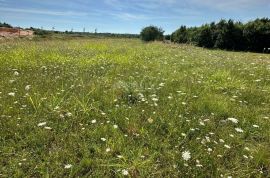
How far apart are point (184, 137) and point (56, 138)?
224cm

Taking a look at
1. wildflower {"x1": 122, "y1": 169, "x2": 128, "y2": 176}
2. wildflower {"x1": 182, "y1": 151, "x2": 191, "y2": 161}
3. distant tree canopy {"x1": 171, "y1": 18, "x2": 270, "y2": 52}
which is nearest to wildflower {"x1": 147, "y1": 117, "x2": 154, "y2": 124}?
wildflower {"x1": 182, "y1": 151, "x2": 191, "y2": 161}

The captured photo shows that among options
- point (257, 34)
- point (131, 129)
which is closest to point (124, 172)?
point (131, 129)

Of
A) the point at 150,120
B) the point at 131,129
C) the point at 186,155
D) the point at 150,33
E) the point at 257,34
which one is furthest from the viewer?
the point at 150,33

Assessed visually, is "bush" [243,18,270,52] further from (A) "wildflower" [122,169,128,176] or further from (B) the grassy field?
(A) "wildflower" [122,169,128,176]

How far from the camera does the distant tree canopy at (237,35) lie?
49844 millimetres

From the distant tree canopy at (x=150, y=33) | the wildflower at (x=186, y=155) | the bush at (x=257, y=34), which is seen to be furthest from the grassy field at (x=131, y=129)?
the distant tree canopy at (x=150, y=33)

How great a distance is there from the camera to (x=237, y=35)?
173 ft

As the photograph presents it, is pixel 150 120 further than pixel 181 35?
No

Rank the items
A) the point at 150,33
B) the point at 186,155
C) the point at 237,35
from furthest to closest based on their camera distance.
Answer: the point at 150,33, the point at 237,35, the point at 186,155

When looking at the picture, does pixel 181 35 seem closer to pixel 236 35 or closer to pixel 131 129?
pixel 236 35

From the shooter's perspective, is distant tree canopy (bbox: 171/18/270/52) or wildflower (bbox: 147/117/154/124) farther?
distant tree canopy (bbox: 171/18/270/52)

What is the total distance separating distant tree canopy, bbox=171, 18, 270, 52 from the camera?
1962 inches

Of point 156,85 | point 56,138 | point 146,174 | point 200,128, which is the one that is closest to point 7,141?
point 56,138

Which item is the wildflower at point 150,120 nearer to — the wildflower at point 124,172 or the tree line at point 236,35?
the wildflower at point 124,172
